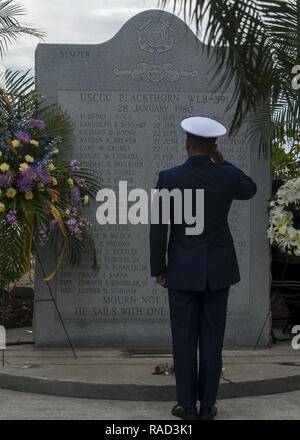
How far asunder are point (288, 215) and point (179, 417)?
246cm

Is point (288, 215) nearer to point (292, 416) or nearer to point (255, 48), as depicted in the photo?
point (292, 416)

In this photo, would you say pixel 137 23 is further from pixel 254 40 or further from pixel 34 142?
pixel 254 40

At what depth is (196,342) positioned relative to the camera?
6.03 metres

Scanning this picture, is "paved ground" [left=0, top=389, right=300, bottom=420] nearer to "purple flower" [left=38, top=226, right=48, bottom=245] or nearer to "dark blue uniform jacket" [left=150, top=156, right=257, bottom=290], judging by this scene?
"dark blue uniform jacket" [left=150, top=156, right=257, bottom=290]

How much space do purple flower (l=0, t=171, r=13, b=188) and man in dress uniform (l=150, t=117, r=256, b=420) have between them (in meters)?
2.09

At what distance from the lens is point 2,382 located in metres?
7.13

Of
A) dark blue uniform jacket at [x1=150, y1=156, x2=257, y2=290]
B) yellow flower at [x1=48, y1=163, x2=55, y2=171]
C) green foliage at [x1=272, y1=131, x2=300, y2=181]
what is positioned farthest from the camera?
green foliage at [x1=272, y1=131, x2=300, y2=181]

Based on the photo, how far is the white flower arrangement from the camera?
787 centimetres

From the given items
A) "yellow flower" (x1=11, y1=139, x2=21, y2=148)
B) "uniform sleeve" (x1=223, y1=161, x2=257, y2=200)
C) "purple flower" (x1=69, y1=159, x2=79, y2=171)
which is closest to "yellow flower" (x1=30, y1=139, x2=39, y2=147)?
"yellow flower" (x1=11, y1=139, x2=21, y2=148)

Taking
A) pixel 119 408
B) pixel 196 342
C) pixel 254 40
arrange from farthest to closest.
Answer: pixel 119 408 → pixel 196 342 → pixel 254 40

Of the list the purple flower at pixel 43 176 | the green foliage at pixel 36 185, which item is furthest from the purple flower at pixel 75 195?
the purple flower at pixel 43 176

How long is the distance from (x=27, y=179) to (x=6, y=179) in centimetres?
17

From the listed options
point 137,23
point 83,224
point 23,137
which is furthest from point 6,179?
point 137,23
